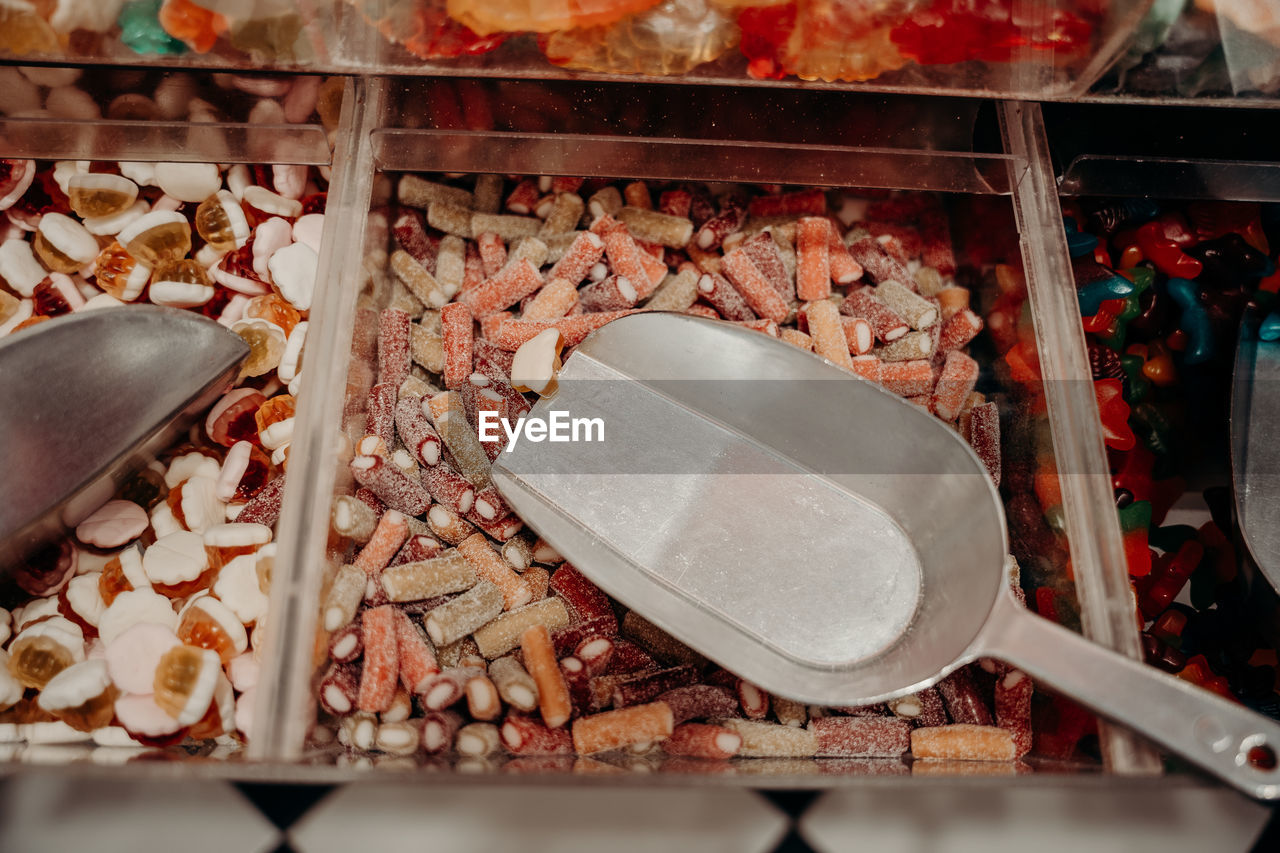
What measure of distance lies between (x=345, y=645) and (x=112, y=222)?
0.83 m

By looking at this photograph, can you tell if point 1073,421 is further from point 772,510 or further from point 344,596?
point 344,596

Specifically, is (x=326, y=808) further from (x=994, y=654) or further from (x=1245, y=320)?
(x=1245, y=320)

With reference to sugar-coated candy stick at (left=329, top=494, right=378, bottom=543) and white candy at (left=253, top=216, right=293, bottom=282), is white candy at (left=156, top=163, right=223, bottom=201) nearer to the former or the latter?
white candy at (left=253, top=216, right=293, bottom=282)

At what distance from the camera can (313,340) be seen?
1093 mm

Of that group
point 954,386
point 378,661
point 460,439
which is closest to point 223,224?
point 460,439

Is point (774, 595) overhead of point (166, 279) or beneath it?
beneath

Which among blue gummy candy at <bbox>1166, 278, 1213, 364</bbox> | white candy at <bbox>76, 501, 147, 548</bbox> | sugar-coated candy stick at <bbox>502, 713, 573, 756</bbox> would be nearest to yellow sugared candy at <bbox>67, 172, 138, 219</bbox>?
white candy at <bbox>76, 501, 147, 548</bbox>

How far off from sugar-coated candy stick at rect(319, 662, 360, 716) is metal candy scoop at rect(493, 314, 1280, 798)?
31 centimetres

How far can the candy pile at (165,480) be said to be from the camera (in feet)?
3.30

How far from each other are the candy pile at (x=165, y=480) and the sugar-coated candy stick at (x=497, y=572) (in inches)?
10.8

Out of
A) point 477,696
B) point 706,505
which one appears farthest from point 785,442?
point 477,696

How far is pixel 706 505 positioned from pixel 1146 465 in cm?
75

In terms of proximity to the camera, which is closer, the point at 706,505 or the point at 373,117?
the point at 706,505

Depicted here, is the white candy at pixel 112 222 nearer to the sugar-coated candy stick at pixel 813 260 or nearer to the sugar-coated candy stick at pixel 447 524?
the sugar-coated candy stick at pixel 447 524
